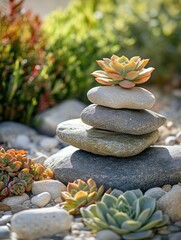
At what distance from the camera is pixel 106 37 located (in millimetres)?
7684

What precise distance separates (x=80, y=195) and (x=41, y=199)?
15.5 inches

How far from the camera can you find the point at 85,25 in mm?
7887

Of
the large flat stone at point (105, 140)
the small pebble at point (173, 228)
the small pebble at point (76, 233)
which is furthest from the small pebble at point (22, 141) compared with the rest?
the small pebble at point (173, 228)

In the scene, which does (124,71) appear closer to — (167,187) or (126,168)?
(126,168)

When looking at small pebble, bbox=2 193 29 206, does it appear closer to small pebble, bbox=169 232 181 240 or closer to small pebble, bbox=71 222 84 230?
small pebble, bbox=71 222 84 230

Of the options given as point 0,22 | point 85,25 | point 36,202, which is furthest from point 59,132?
point 85,25

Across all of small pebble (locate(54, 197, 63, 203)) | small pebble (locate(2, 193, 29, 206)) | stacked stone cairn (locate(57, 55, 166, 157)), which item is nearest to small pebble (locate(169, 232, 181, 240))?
stacked stone cairn (locate(57, 55, 166, 157))

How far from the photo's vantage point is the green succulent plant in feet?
13.9

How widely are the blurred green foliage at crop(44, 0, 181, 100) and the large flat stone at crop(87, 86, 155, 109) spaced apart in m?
1.99

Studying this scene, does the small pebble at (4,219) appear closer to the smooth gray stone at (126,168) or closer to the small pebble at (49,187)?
the small pebble at (49,187)

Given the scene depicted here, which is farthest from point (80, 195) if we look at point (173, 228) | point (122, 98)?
point (122, 98)

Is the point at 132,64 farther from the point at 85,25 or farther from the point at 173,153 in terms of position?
the point at 85,25

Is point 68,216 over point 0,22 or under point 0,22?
under

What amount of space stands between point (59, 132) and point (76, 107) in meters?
1.99
